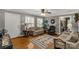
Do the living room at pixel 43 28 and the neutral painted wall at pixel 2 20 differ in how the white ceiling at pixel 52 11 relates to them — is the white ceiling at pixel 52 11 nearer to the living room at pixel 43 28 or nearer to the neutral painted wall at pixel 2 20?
the living room at pixel 43 28

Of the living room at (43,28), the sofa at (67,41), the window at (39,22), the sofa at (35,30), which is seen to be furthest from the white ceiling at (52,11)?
the sofa at (67,41)

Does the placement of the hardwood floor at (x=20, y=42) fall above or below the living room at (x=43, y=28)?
below

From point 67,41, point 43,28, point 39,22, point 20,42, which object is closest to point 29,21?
point 39,22

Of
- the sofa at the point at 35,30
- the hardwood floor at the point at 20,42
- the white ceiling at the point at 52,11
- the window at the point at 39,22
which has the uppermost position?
the white ceiling at the point at 52,11

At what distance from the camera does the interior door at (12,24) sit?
1.82m

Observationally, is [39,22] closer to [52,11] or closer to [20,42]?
[52,11]

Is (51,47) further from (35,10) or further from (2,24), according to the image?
(2,24)

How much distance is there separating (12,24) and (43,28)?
1.96 ft

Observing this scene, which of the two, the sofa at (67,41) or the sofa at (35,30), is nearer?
the sofa at (67,41)

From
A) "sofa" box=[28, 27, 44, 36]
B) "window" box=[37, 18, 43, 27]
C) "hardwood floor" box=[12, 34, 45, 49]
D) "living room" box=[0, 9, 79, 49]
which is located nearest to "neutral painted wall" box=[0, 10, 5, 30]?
"living room" box=[0, 9, 79, 49]

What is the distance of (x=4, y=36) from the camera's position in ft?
6.01
